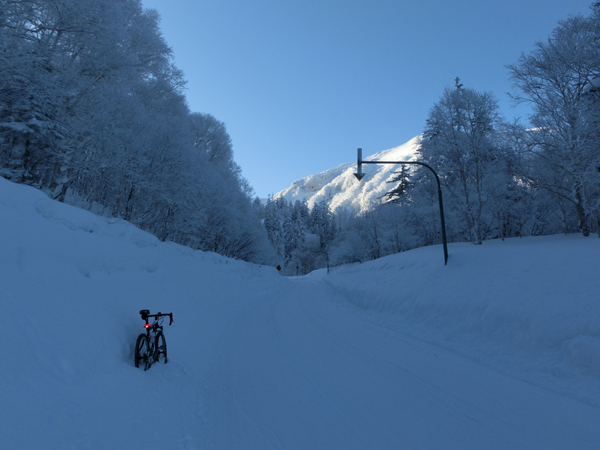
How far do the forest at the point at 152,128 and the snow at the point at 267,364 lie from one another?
643cm

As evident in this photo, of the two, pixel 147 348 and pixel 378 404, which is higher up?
pixel 147 348

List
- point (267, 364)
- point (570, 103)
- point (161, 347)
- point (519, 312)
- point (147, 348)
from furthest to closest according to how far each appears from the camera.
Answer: point (570, 103) < point (519, 312) < point (267, 364) < point (161, 347) < point (147, 348)

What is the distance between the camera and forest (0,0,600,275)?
11289 mm

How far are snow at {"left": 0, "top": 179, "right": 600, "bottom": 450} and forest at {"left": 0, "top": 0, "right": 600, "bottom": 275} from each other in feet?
21.1

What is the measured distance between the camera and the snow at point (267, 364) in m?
3.28

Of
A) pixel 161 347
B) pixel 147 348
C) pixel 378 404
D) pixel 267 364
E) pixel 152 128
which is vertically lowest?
pixel 267 364

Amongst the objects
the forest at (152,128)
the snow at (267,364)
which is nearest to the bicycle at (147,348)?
the snow at (267,364)

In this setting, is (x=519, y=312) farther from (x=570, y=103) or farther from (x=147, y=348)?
(x=570, y=103)

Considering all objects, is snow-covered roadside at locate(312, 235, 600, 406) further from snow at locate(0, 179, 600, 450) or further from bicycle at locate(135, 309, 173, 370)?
bicycle at locate(135, 309, 173, 370)

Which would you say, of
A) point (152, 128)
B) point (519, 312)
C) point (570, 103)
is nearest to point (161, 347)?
point (519, 312)

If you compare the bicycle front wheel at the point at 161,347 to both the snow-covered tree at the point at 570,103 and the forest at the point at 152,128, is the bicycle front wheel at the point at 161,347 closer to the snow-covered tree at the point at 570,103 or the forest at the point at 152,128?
the forest at the point at 152,128

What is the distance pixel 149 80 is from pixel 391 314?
23753 mm

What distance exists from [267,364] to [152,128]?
15031 mm

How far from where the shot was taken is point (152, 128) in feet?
51.6
